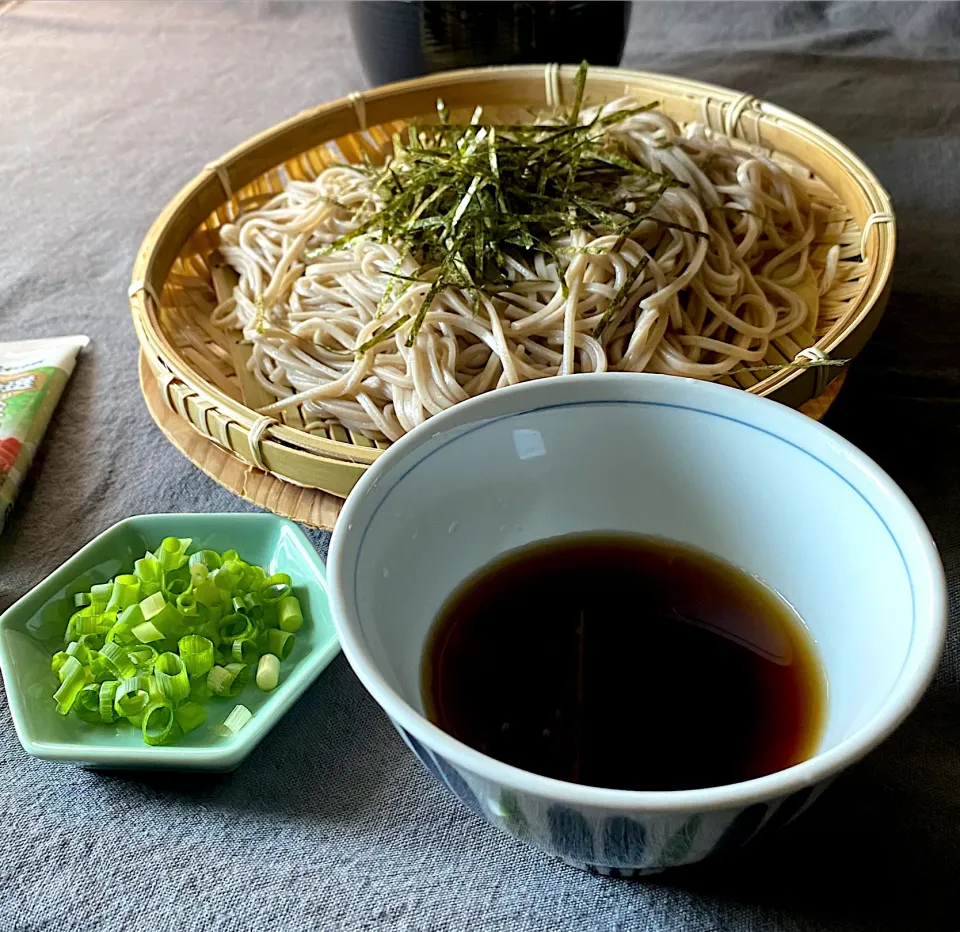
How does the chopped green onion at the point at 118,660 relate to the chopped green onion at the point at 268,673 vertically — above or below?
above

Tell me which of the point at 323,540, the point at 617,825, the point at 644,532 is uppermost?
the point at 617,825

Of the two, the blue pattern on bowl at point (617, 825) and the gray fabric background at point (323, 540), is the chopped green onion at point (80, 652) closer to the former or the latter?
the gray fabric background at point (323, 540)

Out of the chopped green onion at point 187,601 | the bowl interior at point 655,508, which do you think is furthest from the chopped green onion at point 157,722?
the bowl interior at point 655,508

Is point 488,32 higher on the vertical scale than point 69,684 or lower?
higher

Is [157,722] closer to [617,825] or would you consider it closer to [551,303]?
[617,825]

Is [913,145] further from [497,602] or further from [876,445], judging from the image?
[497,602]

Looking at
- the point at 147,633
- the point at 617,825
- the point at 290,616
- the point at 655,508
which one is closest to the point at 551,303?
the point at 655,508

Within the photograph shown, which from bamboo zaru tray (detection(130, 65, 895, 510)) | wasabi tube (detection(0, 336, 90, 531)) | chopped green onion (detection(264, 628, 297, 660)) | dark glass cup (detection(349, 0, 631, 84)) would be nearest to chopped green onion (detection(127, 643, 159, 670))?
chopped green onion (detection(264, 628, 297, 660))
